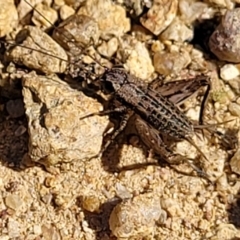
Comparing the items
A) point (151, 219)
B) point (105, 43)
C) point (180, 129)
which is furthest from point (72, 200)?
point (105, 43)

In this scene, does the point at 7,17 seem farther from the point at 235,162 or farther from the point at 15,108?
the point at 235,162

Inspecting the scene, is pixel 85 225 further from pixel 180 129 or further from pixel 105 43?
pixel 105 43

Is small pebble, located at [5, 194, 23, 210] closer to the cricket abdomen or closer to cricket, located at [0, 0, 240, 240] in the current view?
cricket, located at [0, 0, 240, 240]

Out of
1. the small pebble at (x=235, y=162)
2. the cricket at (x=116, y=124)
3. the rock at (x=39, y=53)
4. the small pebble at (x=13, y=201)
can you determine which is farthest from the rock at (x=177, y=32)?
the small pebble at (x=13, y=201)

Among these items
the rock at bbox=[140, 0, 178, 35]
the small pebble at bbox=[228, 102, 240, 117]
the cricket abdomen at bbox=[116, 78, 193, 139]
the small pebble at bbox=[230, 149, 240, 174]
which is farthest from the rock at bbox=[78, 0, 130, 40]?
the small pebble at bbox=[230, 149, 240, 174]

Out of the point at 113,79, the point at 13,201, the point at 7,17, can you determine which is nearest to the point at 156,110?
the point at 113,79
